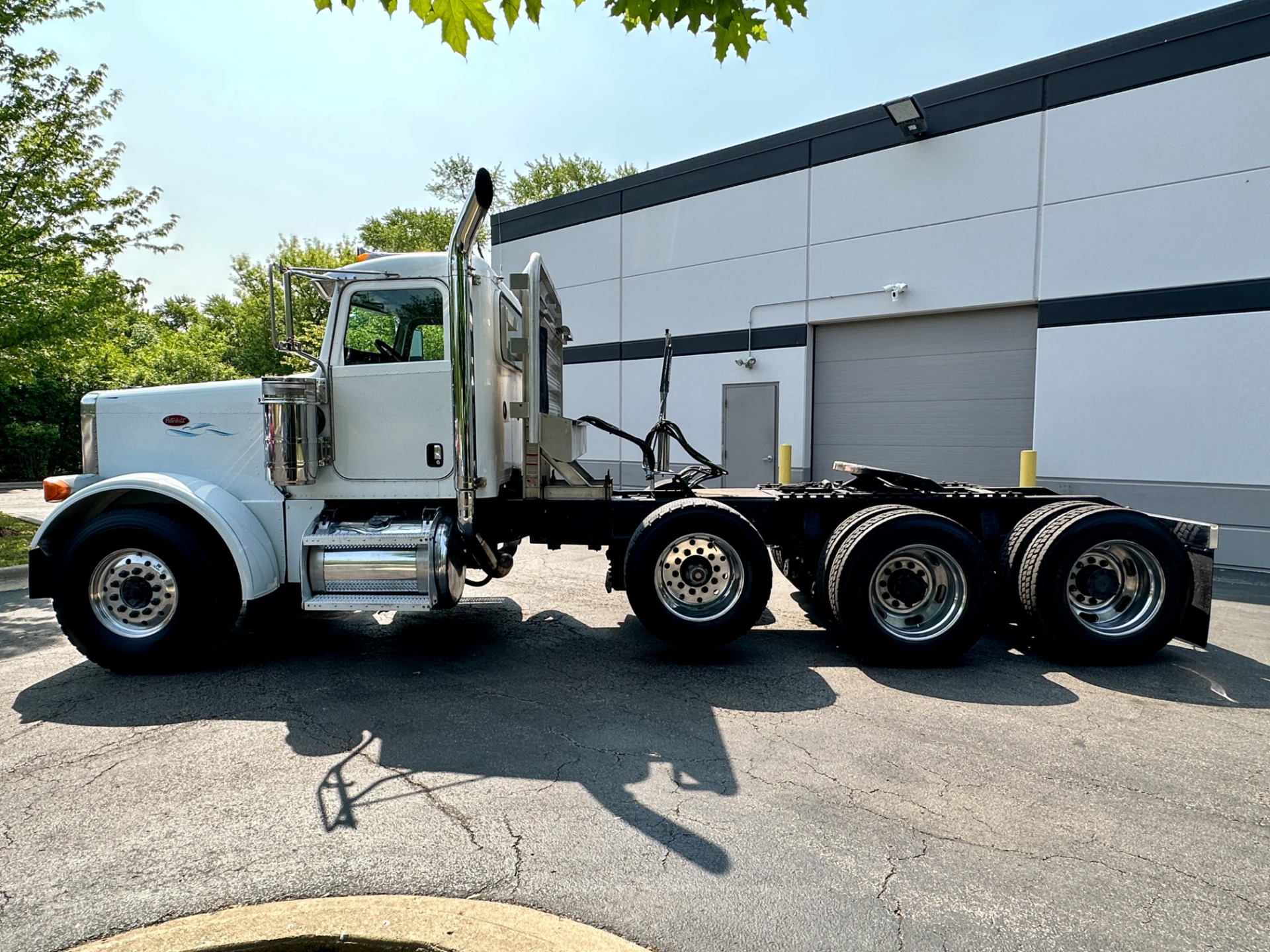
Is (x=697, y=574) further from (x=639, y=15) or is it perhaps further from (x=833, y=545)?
(x=639, y=15)

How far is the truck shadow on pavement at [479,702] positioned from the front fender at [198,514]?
0.71m

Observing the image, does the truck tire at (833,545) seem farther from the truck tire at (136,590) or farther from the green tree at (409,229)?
the green tree at (409,229)

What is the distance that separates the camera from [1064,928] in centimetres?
252

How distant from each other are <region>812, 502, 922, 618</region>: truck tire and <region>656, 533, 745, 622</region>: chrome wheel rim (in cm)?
67

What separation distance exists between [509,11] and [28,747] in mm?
4555

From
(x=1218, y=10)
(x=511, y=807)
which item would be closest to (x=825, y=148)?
(x=1218, y=10)

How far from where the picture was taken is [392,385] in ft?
17.8

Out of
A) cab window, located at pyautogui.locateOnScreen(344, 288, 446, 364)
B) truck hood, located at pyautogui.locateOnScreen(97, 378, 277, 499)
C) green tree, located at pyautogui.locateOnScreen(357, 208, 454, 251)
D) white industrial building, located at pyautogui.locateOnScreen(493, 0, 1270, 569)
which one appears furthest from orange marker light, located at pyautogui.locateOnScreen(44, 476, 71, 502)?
green tree, located at pyautogui.locateOnScreen(357, 208, 454, 251)

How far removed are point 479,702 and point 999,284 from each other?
1040cm

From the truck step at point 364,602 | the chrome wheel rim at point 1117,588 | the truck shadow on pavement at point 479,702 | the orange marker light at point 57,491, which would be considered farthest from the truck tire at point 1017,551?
the orange marker light at point 57,491

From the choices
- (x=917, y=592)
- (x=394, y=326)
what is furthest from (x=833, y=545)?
(x=394, y=326)

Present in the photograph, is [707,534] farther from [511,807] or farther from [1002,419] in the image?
[1002,419]

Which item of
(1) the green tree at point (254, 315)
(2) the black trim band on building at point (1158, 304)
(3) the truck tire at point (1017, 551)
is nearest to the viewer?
(3) the truck tire at point (1017, 551)

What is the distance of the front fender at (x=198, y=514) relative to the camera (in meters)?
5.11
